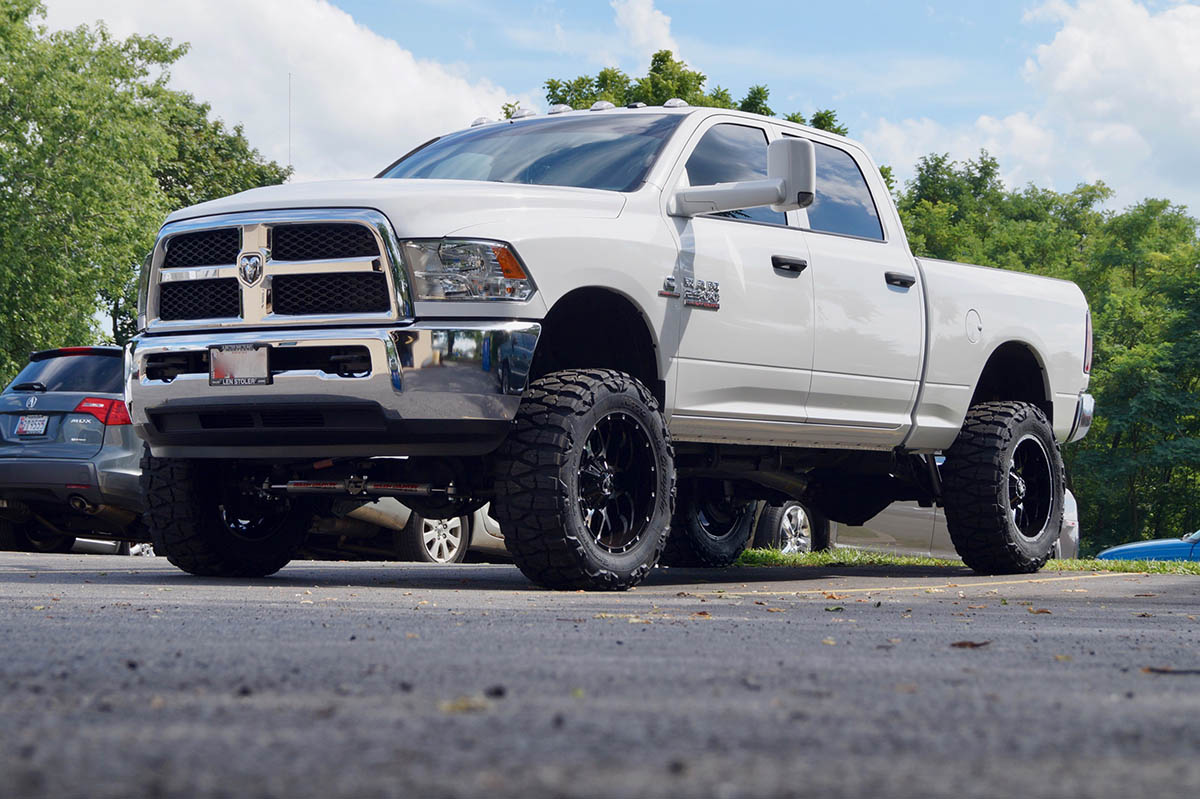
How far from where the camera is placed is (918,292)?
8797mm

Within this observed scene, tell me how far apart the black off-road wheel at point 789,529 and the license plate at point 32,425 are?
5.55 metres

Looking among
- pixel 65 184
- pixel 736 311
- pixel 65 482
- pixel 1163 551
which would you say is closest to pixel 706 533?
pixel 736 311

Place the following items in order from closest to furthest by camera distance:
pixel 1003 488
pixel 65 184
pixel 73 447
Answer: pixel 1003 488 < pixel 73 447 < pixel 65 184

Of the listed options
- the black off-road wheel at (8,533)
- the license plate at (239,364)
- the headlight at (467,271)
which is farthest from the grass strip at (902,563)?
the black off-road wheel at (8,533)

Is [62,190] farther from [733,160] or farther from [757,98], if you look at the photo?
[733,160]

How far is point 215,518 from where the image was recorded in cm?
765

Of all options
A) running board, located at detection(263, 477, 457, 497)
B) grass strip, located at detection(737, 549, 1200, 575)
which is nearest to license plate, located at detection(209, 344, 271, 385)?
→ running board, located at detection(263, 477, 457, 497)

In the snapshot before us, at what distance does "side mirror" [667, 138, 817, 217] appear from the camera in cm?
725

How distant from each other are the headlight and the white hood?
A: 0.08 meters

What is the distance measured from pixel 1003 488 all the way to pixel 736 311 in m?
2.61

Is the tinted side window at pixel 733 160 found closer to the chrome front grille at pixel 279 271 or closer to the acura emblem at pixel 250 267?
the chrome front grille at pixel 279 271

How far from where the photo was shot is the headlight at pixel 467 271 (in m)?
6.44

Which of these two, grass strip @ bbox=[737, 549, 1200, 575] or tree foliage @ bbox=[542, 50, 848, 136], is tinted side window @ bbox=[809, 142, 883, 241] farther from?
tree foliage @ bbox=[542, 50, 848, 136]

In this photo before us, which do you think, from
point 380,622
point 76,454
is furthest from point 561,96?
point 380,622
